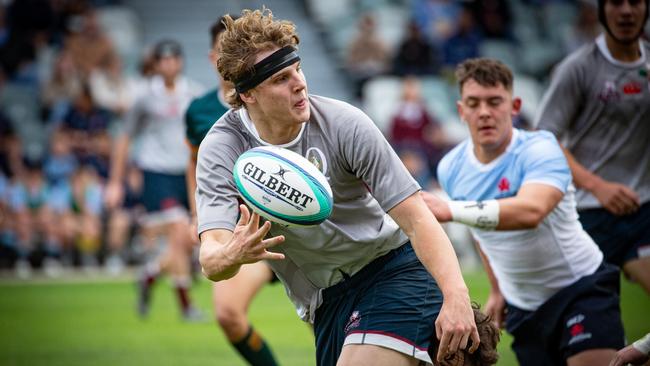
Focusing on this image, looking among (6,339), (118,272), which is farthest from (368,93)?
(6,339)

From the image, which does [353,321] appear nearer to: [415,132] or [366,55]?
[415,132]

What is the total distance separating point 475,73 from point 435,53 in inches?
571

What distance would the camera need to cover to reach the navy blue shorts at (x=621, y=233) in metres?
6.07

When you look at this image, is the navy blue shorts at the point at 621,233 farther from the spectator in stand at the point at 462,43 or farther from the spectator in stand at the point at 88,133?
the spectator in stand at the point at 462,43

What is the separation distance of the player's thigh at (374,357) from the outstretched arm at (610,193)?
222 cm

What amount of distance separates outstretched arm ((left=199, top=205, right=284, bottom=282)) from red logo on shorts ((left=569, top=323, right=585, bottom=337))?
6.76 feet

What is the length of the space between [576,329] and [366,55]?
14.6 metres

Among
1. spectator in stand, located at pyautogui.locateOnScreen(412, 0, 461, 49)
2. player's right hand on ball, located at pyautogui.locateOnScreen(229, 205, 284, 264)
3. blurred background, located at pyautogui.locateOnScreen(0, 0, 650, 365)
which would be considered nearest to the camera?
player's right hand on ball, located at pyautogui.locateOnScreen(229, 205, 284, 264)

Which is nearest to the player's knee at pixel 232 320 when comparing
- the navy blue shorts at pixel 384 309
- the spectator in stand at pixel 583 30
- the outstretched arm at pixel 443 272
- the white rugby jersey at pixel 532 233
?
the navy blue shorts at pixel 384 309

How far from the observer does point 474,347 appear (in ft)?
13.5

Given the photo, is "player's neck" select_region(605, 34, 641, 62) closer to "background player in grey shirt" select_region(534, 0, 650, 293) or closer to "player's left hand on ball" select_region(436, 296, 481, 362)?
"background player in grey shirt" select_region(534, 0, 650, 293)

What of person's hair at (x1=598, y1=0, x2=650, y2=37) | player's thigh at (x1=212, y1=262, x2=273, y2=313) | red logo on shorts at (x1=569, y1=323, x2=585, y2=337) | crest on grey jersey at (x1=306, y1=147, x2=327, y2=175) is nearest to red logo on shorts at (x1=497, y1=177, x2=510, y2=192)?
red logo on shorts at (x1=569, y1=323, x2=585, y2=337)

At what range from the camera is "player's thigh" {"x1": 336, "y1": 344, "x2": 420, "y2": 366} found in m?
4.24

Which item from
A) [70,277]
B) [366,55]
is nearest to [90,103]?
[70,277]
